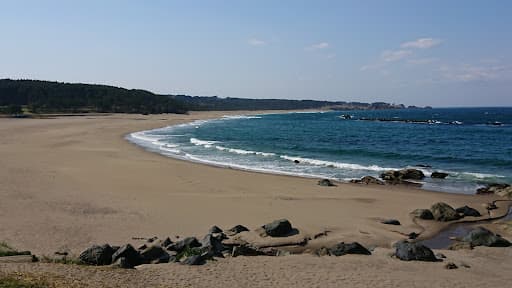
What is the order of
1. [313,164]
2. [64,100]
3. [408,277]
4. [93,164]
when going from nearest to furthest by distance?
[408,277] → [93,164] → [313,164] → [64,100]

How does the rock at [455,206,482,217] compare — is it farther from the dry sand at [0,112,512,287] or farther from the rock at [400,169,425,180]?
the rock at [400,169,425,180]

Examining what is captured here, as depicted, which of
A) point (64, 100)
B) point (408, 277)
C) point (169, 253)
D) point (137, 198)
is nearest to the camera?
point (408, 277)

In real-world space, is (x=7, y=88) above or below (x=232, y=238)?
above

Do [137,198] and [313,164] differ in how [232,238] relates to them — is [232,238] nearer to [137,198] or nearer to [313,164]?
[137,198]

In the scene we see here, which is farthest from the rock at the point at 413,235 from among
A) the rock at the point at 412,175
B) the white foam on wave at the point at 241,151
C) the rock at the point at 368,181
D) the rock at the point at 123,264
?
the white foam on wave at the point at 241,151

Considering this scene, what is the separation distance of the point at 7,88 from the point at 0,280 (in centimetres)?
13037

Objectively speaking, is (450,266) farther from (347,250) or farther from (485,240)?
(485,240)

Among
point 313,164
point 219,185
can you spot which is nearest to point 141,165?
point 219,185

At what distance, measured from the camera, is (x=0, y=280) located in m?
9.25

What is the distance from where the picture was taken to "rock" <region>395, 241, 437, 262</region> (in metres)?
13.2

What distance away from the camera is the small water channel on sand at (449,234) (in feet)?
51.8

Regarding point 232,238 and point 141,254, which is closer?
point 141,254

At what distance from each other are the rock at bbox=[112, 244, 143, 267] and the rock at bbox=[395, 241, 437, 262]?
23.5 feet

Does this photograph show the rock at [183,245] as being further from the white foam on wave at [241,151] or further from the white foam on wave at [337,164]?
the white foam on wave at [241,151]
